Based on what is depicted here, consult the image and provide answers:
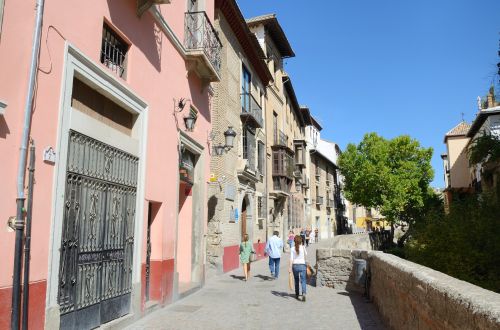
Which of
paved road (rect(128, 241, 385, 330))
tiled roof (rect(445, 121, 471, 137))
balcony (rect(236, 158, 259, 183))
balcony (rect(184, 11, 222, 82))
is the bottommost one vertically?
paved road (rect(128, 241, 385, 330))

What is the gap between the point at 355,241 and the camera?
847 inches

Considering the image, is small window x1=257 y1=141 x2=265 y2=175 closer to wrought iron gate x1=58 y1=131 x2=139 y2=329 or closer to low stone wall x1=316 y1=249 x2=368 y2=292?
low stone wall x1=316 y1=249 x2=368 y2=292

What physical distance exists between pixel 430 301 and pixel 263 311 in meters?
5.14

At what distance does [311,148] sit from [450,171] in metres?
13.6

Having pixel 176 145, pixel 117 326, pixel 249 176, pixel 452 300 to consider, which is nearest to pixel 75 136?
pixel 117 326

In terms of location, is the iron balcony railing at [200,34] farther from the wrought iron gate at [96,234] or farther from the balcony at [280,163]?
the balcony at [280,163]

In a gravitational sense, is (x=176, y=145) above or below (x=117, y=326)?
above

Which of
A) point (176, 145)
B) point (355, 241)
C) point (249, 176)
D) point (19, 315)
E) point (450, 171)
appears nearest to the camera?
point (19, 315)

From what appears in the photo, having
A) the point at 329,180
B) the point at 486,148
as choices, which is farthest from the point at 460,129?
the point at 486,148

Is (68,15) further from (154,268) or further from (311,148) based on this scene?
(311,148)

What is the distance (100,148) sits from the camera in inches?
269

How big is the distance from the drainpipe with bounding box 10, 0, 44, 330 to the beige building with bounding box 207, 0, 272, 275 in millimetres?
8258

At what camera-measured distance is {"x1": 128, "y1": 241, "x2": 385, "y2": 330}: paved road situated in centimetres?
771

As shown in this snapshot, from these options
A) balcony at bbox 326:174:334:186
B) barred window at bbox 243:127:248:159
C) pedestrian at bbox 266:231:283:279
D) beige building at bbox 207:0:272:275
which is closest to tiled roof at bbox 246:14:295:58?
beige building at bbox 207:0:272:275
